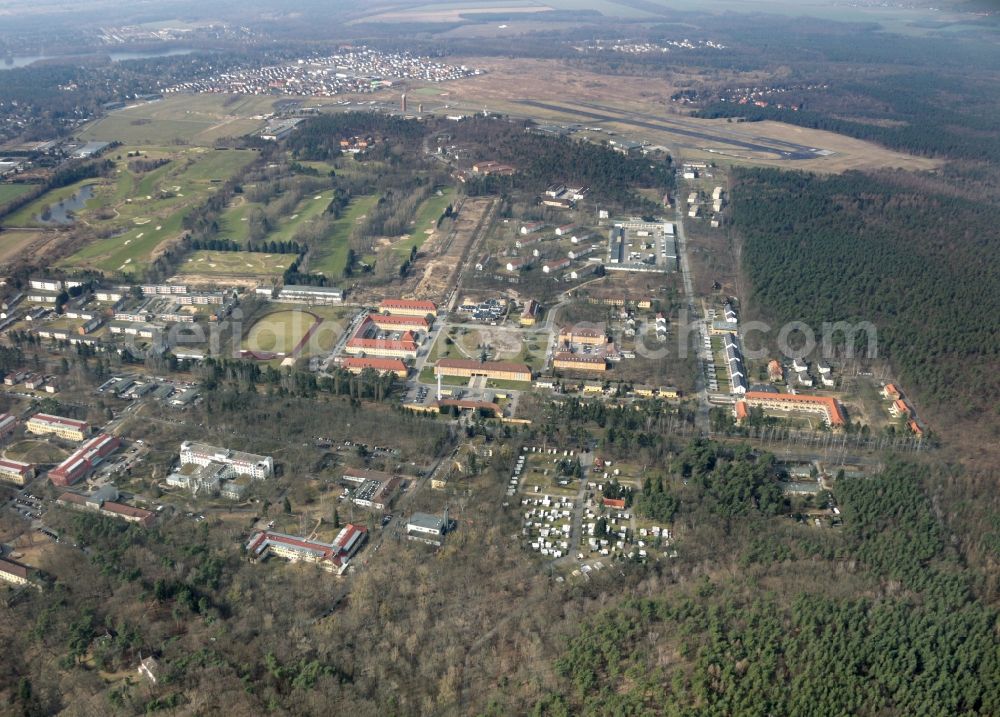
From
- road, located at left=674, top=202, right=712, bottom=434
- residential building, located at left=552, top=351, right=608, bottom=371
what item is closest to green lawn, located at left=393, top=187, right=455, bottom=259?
residential building, located at left=552, top=351, right=608, bottom=371

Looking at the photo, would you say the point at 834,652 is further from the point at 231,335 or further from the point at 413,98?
the point at 413,98

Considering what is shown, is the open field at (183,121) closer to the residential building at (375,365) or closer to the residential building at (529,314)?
the residential building at (529,314)

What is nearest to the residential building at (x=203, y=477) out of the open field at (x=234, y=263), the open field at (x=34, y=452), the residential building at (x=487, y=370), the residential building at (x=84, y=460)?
the residential building at (x=84, y=460)

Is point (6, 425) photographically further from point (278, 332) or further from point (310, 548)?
point (310, 548)

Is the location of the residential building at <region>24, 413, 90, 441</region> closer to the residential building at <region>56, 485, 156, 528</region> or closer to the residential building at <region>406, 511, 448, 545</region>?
the residential building at <region>56, 485, 156, 528</region>

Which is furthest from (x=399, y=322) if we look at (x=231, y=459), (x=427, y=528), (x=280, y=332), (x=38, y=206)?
(x=38, y=206)

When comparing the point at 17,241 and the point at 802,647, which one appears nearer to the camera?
the point at 802,647

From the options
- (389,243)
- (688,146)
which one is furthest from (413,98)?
(389,243)
